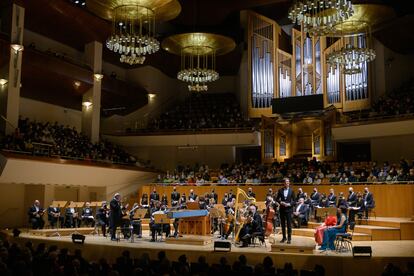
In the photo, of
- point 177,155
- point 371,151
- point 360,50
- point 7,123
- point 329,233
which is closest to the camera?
point 329,233

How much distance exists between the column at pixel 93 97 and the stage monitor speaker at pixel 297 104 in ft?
28.8

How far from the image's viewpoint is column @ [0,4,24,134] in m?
17.6

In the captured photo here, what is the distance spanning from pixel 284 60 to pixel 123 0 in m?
12.4

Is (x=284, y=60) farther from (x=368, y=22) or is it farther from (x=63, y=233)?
(x=63, y=233)

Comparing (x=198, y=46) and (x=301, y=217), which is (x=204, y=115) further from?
(x=301, y=217)

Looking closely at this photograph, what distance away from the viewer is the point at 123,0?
13.6 metres

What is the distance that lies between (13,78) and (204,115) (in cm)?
1102

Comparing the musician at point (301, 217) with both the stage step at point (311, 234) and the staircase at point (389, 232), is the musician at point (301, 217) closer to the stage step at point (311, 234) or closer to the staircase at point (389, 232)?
the stage step at point (311, 234)

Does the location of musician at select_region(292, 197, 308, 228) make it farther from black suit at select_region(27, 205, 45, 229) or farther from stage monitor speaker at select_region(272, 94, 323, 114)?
black suit at select_region(27, 205, 45, 229)

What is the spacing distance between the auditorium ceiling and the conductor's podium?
10811 mm

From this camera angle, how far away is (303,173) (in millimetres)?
18938

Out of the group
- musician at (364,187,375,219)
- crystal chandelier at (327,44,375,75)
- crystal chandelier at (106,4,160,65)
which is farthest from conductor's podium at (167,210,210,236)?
crystal chandelier at (327,44,375,75)

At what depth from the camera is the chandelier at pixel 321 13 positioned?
35.2ft

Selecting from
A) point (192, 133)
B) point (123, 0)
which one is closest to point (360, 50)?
point (123, 0)
